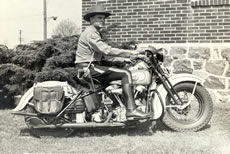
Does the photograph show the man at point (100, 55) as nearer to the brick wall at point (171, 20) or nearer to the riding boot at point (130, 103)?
the riding boot at point (130, 103)

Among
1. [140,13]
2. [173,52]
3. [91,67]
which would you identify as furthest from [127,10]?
[91,67]

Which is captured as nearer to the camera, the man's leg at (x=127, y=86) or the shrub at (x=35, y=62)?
the man's leg at (x=127, y=86)

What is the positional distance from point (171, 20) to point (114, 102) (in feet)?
11.7

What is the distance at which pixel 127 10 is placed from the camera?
945 cm

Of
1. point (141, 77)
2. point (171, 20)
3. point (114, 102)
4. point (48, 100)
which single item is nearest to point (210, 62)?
point (171, 20)

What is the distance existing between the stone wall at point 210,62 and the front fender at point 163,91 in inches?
106

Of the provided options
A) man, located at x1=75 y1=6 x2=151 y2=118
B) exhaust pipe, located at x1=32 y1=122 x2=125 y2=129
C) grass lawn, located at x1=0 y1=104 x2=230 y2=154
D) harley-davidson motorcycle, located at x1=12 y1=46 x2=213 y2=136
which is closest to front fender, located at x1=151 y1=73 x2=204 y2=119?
harley-davidson motorcycle, located at x1=12 y1=46 x2=213 y2=136

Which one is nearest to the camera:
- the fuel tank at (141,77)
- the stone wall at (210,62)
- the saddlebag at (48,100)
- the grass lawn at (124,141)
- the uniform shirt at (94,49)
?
the grass lawn at (124,141)

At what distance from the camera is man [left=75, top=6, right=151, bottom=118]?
591 centimetres

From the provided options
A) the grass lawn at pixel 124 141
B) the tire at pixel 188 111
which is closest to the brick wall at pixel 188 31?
the grass lawn at pixel 124 141

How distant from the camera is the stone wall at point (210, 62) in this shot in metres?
8.84

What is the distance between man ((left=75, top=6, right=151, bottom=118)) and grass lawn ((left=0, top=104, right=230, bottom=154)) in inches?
16.5

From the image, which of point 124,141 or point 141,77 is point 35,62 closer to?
point 141,77

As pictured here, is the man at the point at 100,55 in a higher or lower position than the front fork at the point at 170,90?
higher
